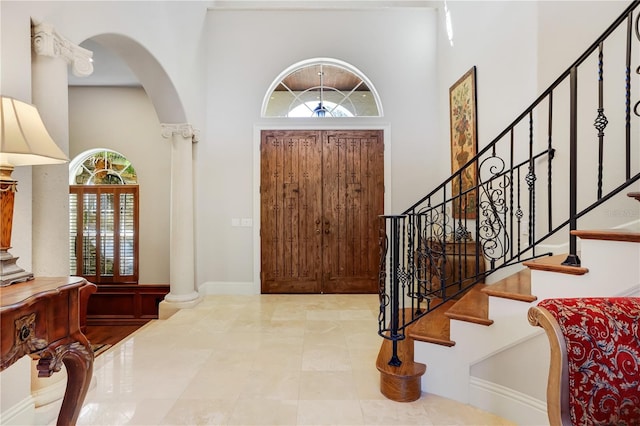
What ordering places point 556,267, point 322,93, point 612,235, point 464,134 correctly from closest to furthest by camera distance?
1. point 612,235
2. point 556,267
3. point 464,134
4. point 322,93

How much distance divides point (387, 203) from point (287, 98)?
7.27 ft

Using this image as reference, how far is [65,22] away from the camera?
2.10m

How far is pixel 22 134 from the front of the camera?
4.48 ft

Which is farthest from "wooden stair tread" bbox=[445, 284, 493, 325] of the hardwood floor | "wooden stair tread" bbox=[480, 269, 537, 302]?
the hardwood floor

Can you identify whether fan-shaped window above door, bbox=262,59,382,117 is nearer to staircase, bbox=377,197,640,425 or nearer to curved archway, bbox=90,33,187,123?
curved archway, bbox=90,33,187,123

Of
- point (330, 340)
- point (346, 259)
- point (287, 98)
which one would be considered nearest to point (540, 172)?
point (330, 340)

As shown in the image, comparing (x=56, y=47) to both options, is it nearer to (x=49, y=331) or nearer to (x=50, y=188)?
(x=50, y=188)

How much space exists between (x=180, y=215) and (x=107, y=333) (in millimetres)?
2505

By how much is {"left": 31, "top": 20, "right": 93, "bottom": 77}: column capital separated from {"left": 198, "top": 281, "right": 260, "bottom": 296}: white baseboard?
3256 millimetres

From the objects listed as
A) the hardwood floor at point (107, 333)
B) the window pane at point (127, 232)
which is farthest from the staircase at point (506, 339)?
the window pane at point (127, 232)

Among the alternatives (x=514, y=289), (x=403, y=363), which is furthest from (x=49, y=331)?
(x=514, y=289)

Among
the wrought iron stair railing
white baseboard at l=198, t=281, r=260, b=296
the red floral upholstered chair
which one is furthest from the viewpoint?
white baseboard at l=198, t=281, r=260, b=296

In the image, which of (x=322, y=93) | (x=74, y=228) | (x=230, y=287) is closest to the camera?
(x=230, y=287)

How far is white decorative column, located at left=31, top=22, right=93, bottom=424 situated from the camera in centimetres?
188
